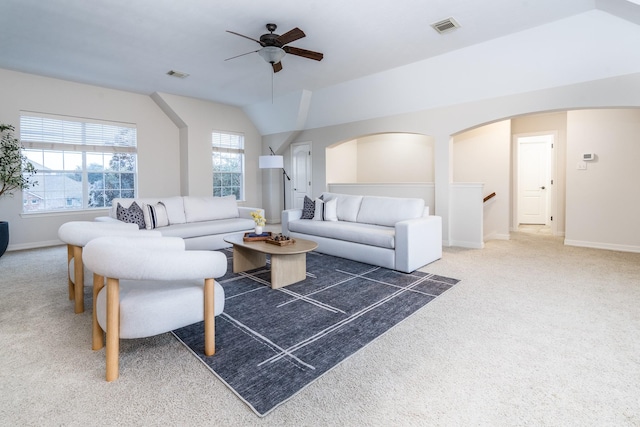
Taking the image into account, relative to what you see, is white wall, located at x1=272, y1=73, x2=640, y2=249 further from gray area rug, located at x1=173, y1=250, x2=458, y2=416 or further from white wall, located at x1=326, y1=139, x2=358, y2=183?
gray area rug, located at x1=173, y1=250, x2=458, y2=416

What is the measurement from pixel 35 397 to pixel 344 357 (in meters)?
1.67

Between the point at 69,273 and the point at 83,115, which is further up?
the point at 83,115

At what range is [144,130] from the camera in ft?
21.9

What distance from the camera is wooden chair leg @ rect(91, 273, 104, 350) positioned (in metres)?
2.06

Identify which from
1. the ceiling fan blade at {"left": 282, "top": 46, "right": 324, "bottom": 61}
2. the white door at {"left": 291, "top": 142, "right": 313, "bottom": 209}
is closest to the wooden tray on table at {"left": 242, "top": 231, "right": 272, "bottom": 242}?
the ceiling fan blade at {"left": 282, "top": 46, "right": 324, "bottom": 61}

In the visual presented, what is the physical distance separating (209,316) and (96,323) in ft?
2.53

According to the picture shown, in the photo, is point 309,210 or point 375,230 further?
point 309,210

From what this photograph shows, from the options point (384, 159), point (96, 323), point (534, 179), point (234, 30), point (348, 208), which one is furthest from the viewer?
point (384, 159)

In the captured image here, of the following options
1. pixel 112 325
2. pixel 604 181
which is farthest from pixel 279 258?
pixel 604 181

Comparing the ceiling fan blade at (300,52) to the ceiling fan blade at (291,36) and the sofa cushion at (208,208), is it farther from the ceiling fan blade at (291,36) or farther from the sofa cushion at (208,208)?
the sofa cushion at (208,208)

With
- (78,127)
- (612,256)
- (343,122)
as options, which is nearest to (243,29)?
(343,122)

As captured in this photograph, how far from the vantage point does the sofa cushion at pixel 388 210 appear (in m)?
4.50

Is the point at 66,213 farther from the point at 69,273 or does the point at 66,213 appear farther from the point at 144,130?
the point at 69,273

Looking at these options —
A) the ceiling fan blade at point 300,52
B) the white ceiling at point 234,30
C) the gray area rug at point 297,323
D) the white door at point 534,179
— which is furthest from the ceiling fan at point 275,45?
the white door at point 534,179
